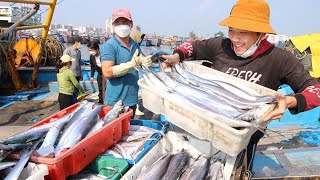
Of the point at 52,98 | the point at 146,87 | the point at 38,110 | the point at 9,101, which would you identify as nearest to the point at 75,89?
the point at 38,110

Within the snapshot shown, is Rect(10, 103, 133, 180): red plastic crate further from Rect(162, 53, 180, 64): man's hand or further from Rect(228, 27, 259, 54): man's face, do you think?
Rect(228, 27, 259, 54): man's face

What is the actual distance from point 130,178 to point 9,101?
29.6 feet

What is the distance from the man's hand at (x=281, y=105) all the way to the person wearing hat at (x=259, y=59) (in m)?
0.01

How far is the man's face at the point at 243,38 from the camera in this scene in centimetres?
238

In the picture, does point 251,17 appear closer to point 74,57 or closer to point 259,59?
point 259,59

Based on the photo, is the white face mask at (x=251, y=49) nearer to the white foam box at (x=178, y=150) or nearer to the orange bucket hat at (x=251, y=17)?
the orange bucket hat at (x=251, y=17)

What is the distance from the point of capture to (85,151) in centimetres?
225

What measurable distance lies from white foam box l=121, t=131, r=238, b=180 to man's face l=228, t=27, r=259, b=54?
924 mm

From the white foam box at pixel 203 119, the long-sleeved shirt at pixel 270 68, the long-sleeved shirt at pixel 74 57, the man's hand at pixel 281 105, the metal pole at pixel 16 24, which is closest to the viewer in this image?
the white foam box at pixel 203 119

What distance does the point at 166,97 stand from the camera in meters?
2.09

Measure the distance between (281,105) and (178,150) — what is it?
43.7 inches

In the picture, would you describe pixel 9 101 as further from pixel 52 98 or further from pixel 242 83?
pixel 242 83

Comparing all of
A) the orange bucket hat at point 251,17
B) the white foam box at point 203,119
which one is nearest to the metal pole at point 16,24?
the white foam box at point 203,119

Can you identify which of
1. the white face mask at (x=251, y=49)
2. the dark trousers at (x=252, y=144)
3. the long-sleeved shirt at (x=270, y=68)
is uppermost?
the white face mask at (x=251, y=49)
